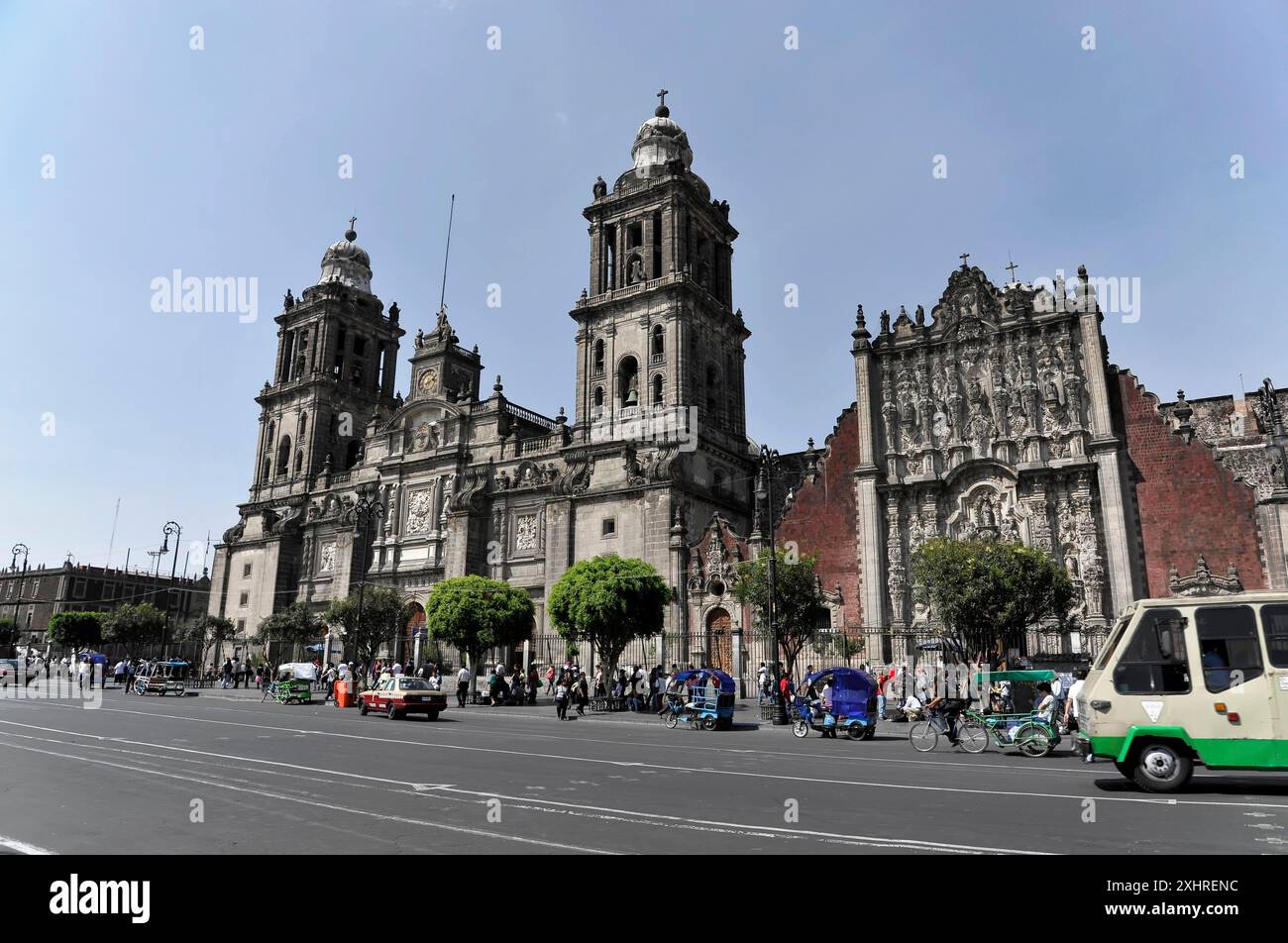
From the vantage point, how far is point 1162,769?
10.3 meters

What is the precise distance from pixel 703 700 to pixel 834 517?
1534 centimetres

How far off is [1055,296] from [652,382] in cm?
2007

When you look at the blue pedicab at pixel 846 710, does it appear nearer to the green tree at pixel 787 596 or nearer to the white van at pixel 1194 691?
the green tree at pixel 787 596

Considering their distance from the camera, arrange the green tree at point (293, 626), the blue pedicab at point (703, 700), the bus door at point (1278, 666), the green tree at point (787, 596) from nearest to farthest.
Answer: the bus door at point (1278, 666)
the blue pedicab at point (703, 700)
the green tree at point (787, 596)
the green tree at point (293, 626)

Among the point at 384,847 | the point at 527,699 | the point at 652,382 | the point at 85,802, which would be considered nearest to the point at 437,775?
the point at 85,802

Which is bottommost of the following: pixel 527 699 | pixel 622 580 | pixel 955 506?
pixel 527 699

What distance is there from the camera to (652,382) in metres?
44.5

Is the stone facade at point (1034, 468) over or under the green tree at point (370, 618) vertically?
over

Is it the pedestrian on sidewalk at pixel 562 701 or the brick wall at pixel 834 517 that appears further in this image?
the brick wall at pixel 834 517

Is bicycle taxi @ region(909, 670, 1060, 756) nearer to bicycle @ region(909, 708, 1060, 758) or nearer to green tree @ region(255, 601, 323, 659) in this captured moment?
bicycle @ region(909, 708, 1060, 758)

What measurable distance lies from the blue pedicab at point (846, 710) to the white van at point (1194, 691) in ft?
30.2

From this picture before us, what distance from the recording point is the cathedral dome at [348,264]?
68875 mm

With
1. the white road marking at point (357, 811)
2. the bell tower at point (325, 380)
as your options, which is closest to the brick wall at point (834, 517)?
the white road marking at point (357, 811)

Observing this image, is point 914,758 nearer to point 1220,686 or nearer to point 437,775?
point 1220,686
